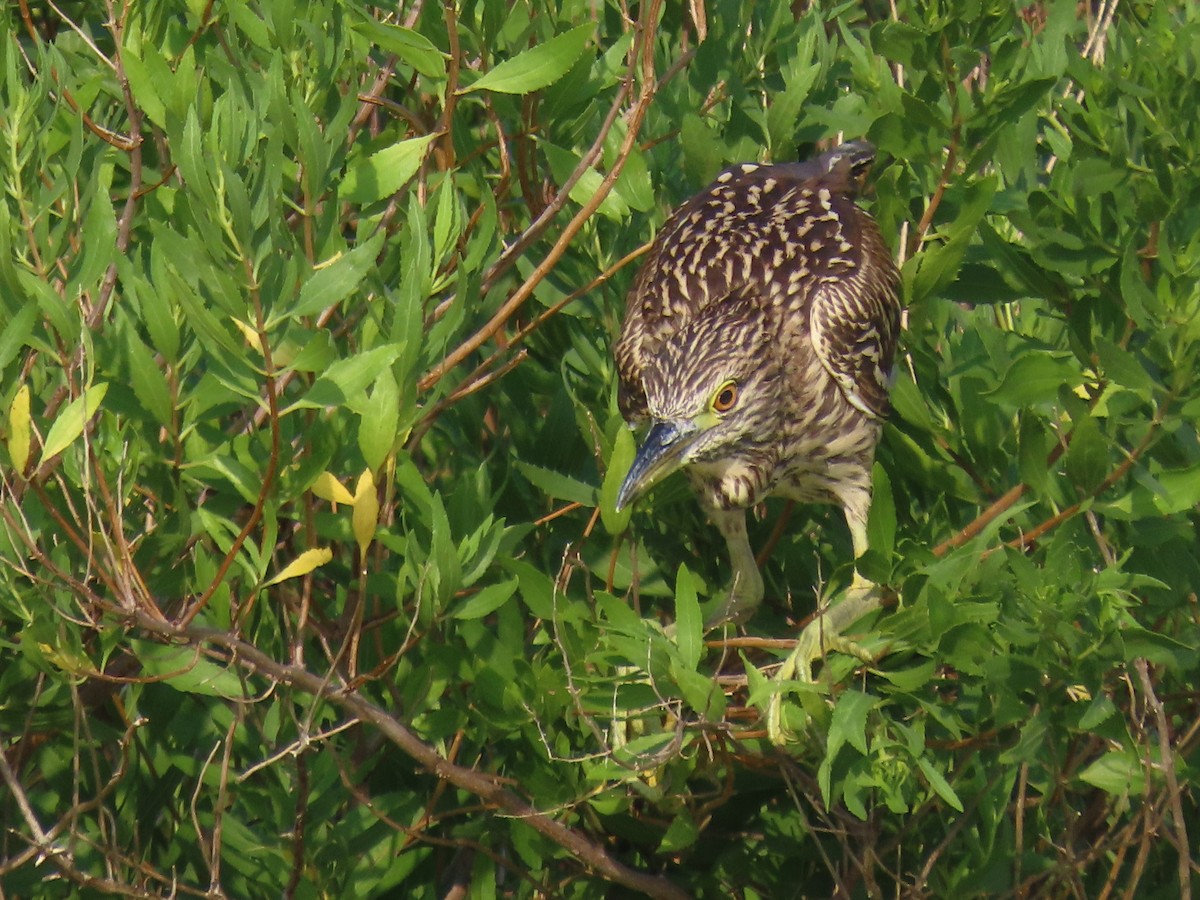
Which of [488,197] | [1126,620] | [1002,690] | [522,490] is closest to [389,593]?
[522,490]

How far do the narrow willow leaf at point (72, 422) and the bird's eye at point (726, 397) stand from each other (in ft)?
5.82

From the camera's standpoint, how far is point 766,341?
171 inches

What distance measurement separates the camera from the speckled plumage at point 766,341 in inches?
163

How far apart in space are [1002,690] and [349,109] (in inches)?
67.5

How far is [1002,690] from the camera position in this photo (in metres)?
3.17

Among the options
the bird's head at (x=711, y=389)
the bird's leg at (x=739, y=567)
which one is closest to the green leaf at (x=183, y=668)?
the bird's head at (x=711, y=389)

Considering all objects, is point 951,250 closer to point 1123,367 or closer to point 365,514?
point 1123,367

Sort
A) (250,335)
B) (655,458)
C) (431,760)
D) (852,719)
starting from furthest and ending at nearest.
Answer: (655,458) → (431,760) → (852,719) → (250,335)

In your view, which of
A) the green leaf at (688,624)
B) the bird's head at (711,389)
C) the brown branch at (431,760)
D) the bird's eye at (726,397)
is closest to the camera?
the brown branch at (431,760)

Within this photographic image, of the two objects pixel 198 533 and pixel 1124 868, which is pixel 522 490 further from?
pixel 1124 868

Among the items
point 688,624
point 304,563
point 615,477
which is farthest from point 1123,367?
point 304,563

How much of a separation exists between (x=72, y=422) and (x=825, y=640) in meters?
1.70

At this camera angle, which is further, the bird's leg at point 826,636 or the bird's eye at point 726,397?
the bird's eye at point 726,397

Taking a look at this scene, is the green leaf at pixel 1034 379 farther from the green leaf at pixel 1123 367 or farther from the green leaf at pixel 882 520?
the green leaf at pixel 882 520
